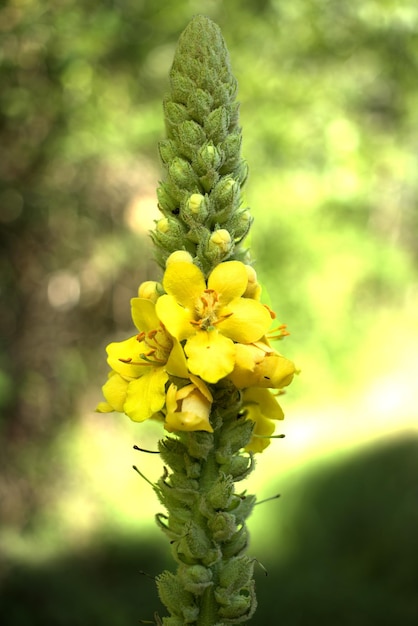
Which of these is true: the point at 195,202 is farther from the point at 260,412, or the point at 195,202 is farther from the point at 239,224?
the point at 260,412

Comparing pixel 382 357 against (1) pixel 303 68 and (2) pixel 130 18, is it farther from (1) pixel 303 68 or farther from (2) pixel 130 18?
(2) pixel 130 18

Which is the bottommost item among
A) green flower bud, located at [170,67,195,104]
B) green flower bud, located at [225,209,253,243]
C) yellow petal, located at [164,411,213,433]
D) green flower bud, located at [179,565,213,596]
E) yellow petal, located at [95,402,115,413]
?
green flower bud, located at [179,565,213,596]

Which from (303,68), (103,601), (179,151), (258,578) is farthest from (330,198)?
(179,151)

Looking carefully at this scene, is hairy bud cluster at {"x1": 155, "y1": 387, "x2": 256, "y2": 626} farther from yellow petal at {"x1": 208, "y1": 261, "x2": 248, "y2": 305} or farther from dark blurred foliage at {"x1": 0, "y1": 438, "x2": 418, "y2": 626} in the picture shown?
dark blurred foliage at {"x1": 0, "y1": 438, "x2": 418, "y2": 626}

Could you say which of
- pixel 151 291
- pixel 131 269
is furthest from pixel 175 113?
pixel 131 269

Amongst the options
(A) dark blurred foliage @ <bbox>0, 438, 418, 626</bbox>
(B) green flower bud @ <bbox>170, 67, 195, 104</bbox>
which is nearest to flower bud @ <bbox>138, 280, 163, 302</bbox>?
(B) green flower bud @ <bbox>170, 67, 195, 104</bbox>

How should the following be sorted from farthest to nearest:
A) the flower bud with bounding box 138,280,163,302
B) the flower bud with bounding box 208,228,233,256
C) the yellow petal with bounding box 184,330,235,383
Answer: the flower bud with bounding box 138,280,163,302 < the flower bud with bounding box 208,228,233,256 < the yellow petal with bounding box 184,330,235,383

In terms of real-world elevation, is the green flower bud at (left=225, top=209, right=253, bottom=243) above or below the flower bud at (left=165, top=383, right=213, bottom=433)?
above
